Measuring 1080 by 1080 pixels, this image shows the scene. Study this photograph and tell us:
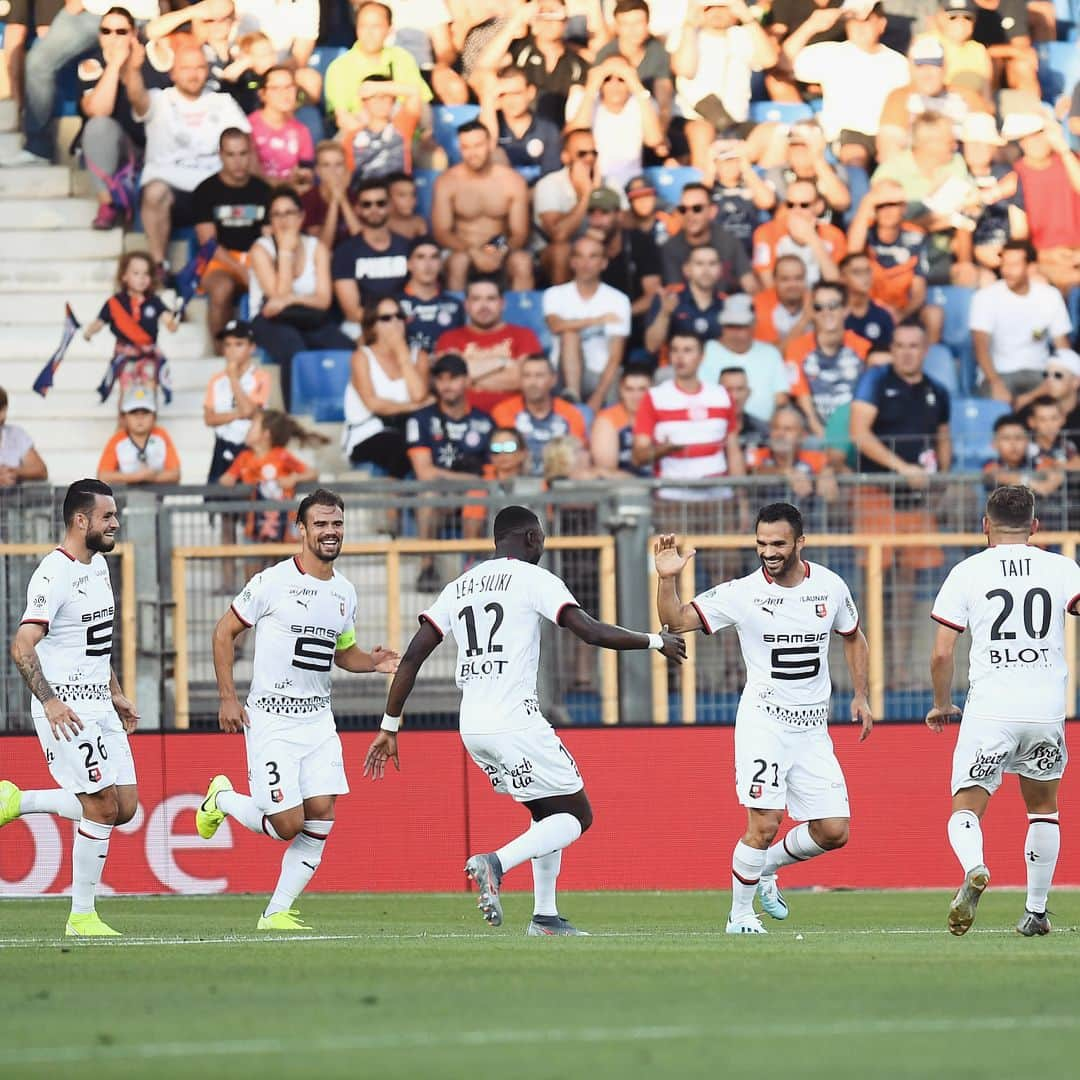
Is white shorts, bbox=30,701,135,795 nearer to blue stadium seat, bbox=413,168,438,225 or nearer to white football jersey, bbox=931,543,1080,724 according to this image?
white football jersey, bbox=931,543,1080,724

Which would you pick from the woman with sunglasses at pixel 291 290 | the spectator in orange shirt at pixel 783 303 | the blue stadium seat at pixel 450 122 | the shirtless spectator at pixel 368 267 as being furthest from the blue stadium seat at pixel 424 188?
the spectator in orange shirt at pixel 783 303

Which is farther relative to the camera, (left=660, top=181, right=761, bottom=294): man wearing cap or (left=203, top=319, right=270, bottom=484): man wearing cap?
(left=660, top=181, right=761, bottom=294): man wearing cap

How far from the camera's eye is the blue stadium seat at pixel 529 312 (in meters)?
17.8

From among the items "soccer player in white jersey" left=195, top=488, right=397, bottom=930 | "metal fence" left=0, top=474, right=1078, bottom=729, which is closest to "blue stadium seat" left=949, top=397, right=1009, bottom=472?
"metal fence" left=0, top=474, right=1078, bottom=729

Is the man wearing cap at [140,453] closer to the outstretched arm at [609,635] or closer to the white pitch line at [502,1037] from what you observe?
the outstretched arm at [609,635]

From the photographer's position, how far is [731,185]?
18859mm

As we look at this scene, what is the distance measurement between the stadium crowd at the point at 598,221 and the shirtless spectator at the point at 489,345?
29 mm

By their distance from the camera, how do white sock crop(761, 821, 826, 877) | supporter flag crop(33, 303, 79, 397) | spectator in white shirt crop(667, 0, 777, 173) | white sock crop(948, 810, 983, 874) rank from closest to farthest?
white sock crop(948, 810, 983, 874) → white sock crop(761, 821, 826, 877) → supporter flag crop(33, 303, 79, 397) → spectator in white shirt crop(667, 0, 777, 173)

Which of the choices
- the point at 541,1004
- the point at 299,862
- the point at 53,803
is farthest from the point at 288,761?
the point at 541,1004

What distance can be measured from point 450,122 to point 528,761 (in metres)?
9.87

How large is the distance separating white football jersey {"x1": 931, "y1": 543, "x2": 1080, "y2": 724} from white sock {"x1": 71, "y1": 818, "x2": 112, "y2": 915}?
14.6 feet

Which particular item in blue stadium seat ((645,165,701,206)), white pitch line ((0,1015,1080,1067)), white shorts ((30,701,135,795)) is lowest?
white pitch line ((0,1015,1080,1067))

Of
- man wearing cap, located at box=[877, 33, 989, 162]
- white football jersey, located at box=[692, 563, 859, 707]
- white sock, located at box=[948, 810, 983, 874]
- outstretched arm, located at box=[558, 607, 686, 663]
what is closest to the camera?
white sock, located at box=[948, 810, 983, 874]

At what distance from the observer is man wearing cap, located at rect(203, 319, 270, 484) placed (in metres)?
16.7
